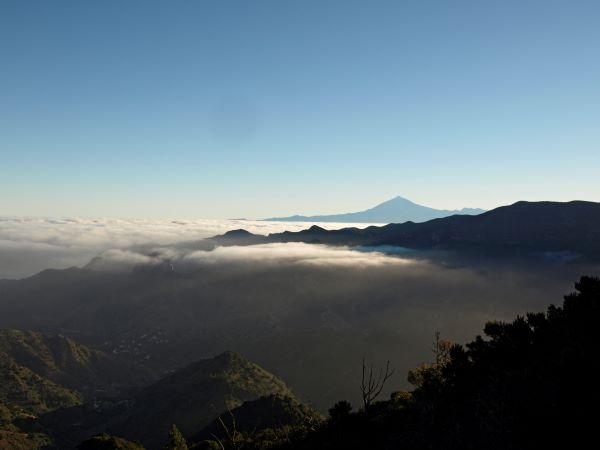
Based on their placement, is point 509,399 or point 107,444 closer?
point 509,399

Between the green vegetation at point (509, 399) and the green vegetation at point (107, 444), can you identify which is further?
the green vegetation at point (107, 444)

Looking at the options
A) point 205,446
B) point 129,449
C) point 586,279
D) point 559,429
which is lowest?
point 129,449

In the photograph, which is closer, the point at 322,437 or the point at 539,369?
the point at 539,369

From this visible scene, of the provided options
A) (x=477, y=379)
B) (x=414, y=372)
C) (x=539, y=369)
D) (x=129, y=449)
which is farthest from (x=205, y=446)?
(x=539, y=369)

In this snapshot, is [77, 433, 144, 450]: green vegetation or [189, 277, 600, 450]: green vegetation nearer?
[189, 277, 600, 450]: green vegetation

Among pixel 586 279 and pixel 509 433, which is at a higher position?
pixel 586 279

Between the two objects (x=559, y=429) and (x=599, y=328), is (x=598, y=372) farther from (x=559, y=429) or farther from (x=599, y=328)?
(x=599, y=328)

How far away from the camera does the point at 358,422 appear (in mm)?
62500

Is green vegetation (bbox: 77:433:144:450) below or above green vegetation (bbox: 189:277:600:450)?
below

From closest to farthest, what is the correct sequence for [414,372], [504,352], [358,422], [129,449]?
[358,422], [504,352], [414,372], [129,449]

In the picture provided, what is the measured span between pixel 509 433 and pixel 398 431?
69.1ft

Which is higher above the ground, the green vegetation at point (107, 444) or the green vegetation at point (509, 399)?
the green vegetation at point (509, 399)

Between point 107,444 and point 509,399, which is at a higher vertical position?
point 509,399

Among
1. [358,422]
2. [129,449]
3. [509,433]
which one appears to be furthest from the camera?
[129,449]
